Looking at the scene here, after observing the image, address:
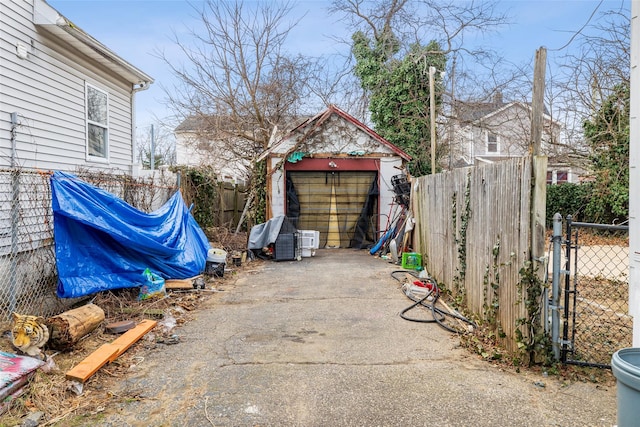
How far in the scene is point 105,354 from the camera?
12.8ft

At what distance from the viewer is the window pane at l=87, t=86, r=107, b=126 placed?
8954 millimetres

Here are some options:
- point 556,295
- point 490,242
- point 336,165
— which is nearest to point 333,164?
point 336,165

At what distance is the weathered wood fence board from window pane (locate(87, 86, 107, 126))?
7332mm

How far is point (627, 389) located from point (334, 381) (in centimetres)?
208

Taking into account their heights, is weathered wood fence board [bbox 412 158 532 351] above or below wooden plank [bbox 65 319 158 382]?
above

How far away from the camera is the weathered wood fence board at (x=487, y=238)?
12.8 ft

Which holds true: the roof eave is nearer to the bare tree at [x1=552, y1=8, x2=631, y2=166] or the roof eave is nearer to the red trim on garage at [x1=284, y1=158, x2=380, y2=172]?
the red trim on garage at [x1=284, y1=158, x2=380, y2=172]

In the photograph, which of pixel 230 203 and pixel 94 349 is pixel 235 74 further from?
pixel 94 349

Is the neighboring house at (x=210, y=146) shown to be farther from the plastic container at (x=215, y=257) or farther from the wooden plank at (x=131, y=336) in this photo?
the wooden plank at (x=131, y=336)

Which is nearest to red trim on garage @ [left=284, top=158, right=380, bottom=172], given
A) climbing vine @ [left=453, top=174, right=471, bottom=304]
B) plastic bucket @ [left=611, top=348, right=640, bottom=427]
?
climbing vine @ [left=453, top=174, right=471, bottom=304]

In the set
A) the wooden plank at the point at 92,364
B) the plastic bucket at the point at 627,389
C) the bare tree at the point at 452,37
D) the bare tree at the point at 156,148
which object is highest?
the bare tree at the point at 452,37

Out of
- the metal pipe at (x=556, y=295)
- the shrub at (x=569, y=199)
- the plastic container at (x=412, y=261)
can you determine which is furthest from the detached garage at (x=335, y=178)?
the metal pipe at (x=556, y=295)

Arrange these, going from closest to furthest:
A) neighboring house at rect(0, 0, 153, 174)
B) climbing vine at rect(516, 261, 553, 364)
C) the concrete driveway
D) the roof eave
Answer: the concrete driveway → climbing vine at rect(516, 261, 553, 364) → neighboring house at rect(0, 0, 153, 174) → the roof eave

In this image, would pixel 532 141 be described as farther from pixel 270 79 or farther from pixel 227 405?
pixel 270 79
